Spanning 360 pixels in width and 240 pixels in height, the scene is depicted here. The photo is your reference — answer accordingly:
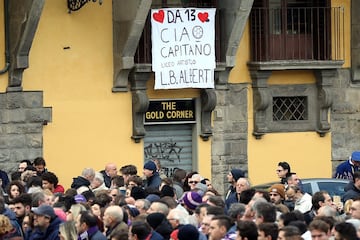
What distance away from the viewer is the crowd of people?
14.6 m

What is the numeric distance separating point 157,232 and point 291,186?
5.12 metres

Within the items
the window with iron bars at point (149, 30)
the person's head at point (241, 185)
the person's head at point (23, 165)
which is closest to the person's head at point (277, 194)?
the person's head at point (241, 185)

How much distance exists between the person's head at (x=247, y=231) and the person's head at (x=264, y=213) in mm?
1455

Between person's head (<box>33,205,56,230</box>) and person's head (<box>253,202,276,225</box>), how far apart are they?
2366 millimetres

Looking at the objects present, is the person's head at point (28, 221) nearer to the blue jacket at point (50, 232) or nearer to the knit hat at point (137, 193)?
the blue jacket at point (50, 232)

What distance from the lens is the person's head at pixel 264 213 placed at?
15672 millimetres

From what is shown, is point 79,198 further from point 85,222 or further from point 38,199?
point 85,222

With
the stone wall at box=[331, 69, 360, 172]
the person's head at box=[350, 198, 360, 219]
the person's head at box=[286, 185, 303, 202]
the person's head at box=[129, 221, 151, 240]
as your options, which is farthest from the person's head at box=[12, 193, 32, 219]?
the stone wall at box=[331, 69, 360, 172]

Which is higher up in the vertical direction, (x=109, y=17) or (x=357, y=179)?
(x=109, y=17)

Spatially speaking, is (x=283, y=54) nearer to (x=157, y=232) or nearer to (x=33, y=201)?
(x=33, y=201)

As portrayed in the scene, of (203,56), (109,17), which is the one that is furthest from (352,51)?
(109,17)

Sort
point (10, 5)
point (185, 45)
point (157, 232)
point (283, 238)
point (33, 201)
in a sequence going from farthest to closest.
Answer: point (185, 45), point (10, 5), point (33, 201), point (157, 232), point (283, 238)

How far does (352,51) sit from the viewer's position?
29.0m

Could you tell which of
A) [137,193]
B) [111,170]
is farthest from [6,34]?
[137,193]
